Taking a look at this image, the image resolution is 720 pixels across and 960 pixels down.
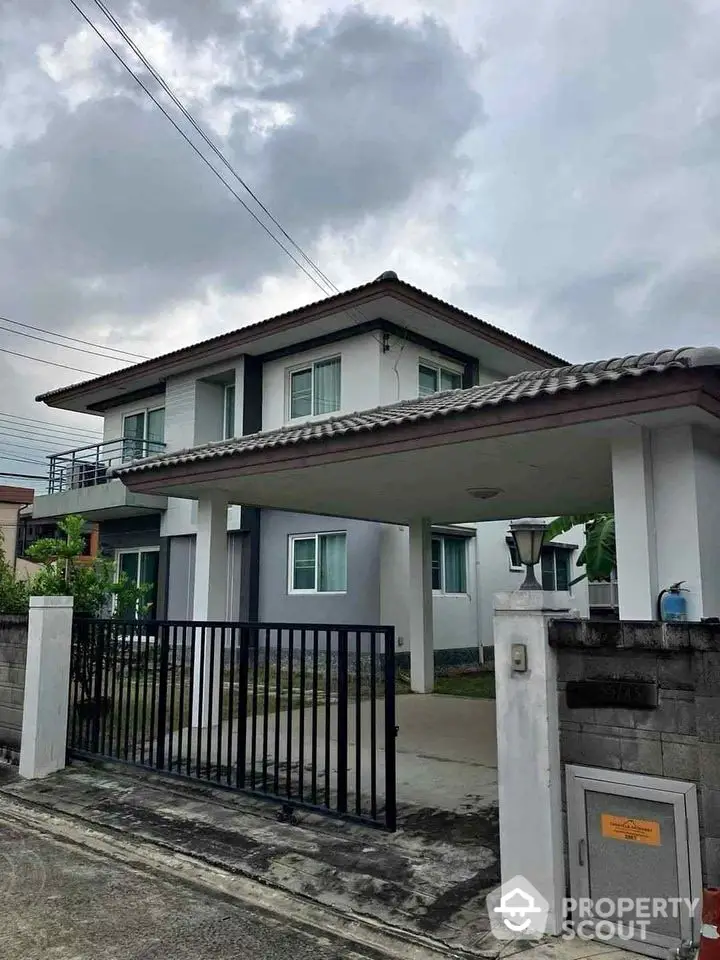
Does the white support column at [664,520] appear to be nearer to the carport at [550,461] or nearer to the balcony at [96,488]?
the carport at [550,461]

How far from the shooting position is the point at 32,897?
4.35m

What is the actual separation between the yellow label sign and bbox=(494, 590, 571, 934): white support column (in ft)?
0.77

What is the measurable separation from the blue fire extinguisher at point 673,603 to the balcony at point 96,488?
1294cm

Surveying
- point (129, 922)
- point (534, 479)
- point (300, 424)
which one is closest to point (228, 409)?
point (300, 424)

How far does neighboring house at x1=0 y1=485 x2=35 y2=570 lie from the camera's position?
26328 millimetres

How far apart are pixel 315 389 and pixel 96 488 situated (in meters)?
6.02

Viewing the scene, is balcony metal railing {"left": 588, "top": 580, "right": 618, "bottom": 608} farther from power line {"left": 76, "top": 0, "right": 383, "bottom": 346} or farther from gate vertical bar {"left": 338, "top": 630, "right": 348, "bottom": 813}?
gate vertical bar {"left": 338, "top": 630, "right": 348, "bottom": 813}

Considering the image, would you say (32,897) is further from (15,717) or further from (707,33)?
(707,33)

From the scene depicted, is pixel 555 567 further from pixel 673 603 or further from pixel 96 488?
pixel 673 603

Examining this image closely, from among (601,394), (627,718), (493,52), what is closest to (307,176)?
(493,52)

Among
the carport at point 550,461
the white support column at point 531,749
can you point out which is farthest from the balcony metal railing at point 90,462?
the white support column at point 531,749

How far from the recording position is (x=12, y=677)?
7879 millimetres

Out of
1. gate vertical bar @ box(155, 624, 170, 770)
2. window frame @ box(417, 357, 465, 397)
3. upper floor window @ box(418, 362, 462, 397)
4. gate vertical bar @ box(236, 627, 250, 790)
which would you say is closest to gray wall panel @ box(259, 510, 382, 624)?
upper floor window @ box(418, 362, 462, 397)

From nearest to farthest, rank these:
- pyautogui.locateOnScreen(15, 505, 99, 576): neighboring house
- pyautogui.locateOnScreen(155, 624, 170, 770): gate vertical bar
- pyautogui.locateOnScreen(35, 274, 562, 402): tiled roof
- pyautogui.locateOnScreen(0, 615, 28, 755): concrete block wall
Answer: pyautogui.locateOnScreen(155, 624, 170, 770): gate vertical bar → pyautogui.locateOnScreen(0, 615, 28, 755): concrete block wall → pyautogui.locateOnScreen(35, 274, 562, 402): tiled roof → pyautogui.locateOnScreen(15, 505, 99, 576): neighboring house
